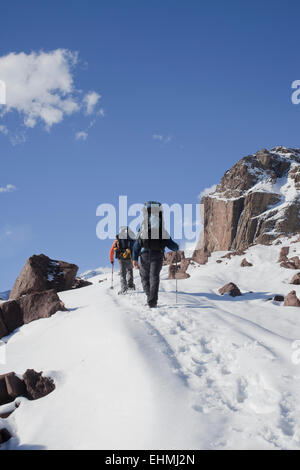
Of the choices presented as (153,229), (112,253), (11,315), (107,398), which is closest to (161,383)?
(107,398)

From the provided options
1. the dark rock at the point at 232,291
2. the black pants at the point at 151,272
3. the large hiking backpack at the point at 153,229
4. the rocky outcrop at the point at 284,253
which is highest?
the large hiking backpack at the point at 153,229

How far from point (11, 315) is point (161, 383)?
7125 millimetres

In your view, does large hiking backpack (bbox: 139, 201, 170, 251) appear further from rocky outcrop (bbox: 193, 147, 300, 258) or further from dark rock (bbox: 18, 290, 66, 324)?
rocky outcrop (bbox: 193, 147, 300, 258)

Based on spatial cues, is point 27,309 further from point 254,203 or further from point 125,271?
point 254,203

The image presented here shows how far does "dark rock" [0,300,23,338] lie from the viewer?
956cm

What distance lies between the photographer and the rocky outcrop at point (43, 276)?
14184mm

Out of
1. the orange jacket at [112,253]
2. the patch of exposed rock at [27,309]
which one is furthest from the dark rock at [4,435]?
the orange jacket at [112,253]

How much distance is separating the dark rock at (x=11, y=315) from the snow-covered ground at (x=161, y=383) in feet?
6.73

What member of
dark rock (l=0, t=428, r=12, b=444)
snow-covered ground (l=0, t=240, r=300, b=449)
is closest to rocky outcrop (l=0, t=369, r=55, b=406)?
snow-covered ground (l=0, t=240, r=300, b=449)

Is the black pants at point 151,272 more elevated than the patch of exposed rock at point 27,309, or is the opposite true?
the black pants at point 151,272

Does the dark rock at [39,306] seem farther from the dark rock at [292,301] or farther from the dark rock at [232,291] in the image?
the dark rock at [292,301]

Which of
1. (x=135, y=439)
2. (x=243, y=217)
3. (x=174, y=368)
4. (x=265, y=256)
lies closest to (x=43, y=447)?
(x=135, y=439)

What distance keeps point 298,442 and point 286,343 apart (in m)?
2.72

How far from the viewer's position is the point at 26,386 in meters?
4.81
